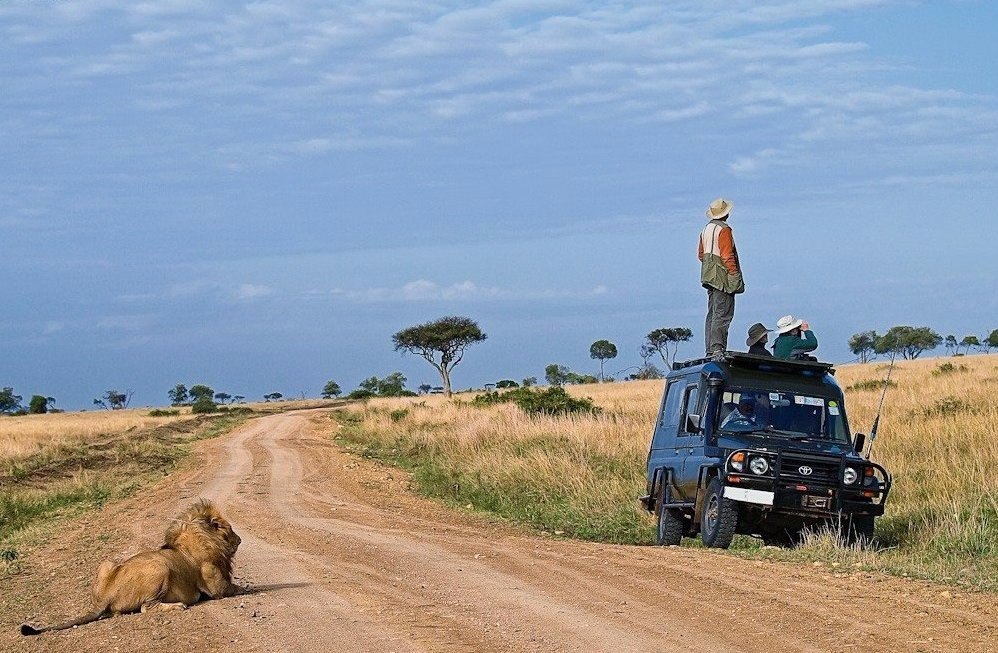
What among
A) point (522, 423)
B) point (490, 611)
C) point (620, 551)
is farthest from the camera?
point (522, 423)

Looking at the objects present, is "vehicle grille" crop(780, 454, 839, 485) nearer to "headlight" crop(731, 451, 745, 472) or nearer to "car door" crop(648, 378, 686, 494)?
"headlight" crop(731, 451, 745, 472)

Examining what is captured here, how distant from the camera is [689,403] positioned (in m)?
13.4

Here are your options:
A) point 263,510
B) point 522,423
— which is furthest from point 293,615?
point 522,423

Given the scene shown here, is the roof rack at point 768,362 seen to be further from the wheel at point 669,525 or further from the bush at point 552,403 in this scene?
the bush at point 552,403

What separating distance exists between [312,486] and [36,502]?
474cm

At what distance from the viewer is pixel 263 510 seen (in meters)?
17.7

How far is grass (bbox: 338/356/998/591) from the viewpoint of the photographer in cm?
1187

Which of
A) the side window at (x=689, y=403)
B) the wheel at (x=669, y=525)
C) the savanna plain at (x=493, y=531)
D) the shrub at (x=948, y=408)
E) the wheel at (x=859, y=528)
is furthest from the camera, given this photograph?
the shrub at (x=948, y=408)

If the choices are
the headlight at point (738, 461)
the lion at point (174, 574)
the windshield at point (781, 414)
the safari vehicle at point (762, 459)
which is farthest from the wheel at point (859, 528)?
the lion at point (174, 574)

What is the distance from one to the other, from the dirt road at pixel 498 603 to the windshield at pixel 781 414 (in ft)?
5.69

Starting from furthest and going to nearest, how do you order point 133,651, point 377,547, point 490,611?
1. point 377,547
2. point 490,611
3. point 133,651

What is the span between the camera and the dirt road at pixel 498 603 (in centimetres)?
720

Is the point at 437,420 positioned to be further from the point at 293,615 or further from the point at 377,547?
the point at 293,615

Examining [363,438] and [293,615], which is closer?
[293,615]
